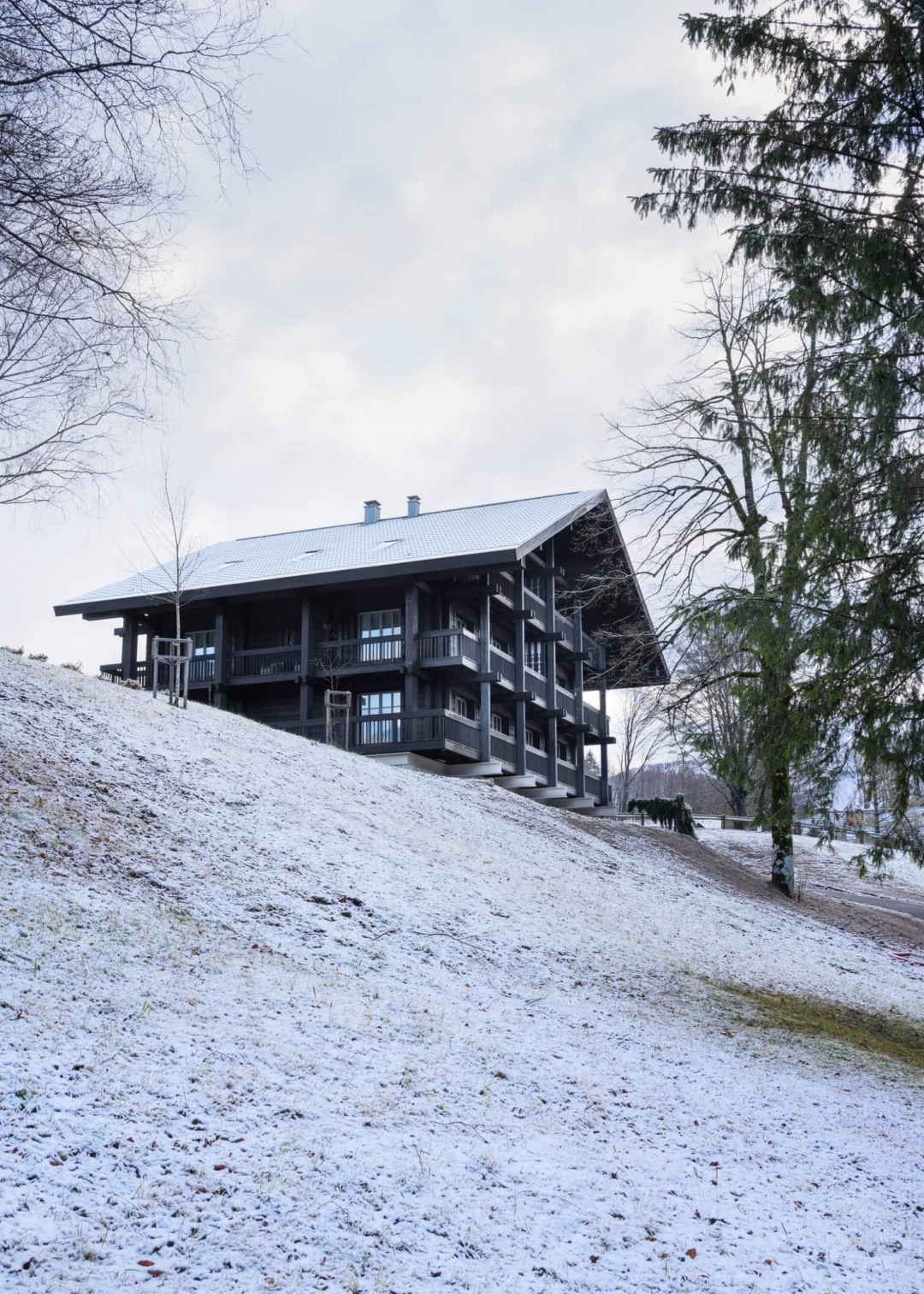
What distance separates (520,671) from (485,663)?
217 cm

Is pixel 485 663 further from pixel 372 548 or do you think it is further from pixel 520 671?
pixel 372 548

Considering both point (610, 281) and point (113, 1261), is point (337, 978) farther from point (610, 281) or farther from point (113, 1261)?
point (610, 281)

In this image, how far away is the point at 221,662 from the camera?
2525 centimetres

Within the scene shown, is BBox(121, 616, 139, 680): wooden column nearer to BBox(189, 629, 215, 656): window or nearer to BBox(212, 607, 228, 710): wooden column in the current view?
BBox(189, 629, 215, 656): window

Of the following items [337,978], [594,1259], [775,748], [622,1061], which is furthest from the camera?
[775,748]

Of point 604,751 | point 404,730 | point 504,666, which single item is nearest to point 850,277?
point 404,730

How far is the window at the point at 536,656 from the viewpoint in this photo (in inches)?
1146

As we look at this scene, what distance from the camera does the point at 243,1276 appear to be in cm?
379

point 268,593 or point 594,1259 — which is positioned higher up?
point 268,593

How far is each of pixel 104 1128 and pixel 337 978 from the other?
3.26 meters

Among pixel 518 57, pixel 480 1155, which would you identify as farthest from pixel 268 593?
pixel 480 1155

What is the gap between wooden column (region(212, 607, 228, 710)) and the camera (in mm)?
25141

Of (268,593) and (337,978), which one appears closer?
(337,978)

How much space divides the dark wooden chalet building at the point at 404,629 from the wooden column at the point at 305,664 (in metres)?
0.04
